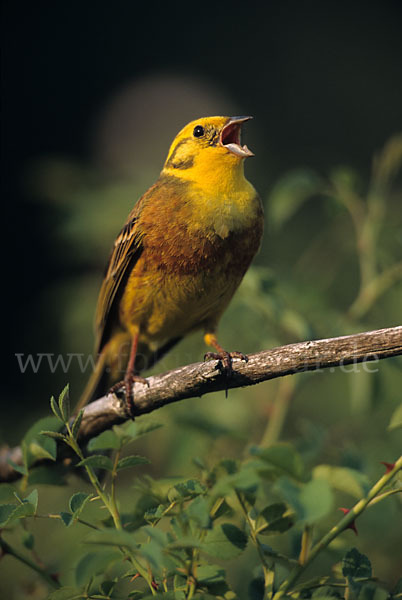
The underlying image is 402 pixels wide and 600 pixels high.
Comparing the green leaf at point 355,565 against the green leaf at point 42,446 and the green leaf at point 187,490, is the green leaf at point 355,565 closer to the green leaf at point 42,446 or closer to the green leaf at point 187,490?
the green leaf at point 187,490

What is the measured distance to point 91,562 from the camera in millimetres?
1016

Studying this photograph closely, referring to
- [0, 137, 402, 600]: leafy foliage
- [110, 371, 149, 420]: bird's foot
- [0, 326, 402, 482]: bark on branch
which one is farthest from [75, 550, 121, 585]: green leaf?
[110, 371, 149, 420]: bird's foot

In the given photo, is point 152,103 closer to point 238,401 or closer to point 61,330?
point 61,330

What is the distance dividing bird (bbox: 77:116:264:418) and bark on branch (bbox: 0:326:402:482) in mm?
119

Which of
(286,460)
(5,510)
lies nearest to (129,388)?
(5,510)

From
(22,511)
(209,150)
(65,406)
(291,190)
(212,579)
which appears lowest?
(212,579)

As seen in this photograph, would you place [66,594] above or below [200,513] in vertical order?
below

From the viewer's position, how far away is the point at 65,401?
1364mm

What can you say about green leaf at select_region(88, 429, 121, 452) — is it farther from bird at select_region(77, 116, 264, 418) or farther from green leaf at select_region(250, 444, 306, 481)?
bird at select_region(77, 116, 264, 418)

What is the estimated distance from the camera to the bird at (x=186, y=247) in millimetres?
2496

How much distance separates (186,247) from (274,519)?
1.41 meters

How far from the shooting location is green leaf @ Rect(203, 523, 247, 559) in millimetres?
1175

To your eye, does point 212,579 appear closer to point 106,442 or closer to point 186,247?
point 106,442

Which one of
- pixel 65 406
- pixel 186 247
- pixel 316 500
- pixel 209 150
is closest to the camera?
pixel 316 500
